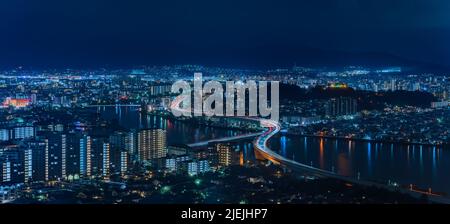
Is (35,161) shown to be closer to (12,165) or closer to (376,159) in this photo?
(12,165)

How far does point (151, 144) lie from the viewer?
5.68 m

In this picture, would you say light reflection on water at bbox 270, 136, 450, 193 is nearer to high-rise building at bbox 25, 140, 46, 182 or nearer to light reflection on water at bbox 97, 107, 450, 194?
light reflection on water at bbox 97, 107, 450, 194

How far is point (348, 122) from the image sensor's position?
29.6ft

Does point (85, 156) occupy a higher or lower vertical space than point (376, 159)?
higher

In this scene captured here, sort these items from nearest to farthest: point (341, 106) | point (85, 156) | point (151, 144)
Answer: point (85, 156) < point (151, 144) < point (341, 106)

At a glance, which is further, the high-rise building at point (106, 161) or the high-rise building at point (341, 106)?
the high-rise building at point (341, 106)

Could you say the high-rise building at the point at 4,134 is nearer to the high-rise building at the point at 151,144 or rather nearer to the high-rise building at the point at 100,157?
the high-rise building at the point at 100,157

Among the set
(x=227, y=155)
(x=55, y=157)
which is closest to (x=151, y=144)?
(x=227, y=155)

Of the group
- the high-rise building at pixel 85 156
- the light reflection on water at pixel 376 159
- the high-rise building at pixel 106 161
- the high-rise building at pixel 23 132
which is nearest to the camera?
the high-rise building at pixel 106 161

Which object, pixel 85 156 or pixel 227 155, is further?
pixel 227 155

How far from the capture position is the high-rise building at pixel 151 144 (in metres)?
5.18

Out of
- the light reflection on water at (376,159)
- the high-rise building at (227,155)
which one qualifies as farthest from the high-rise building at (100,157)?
the light reflection on water at (376,159)
